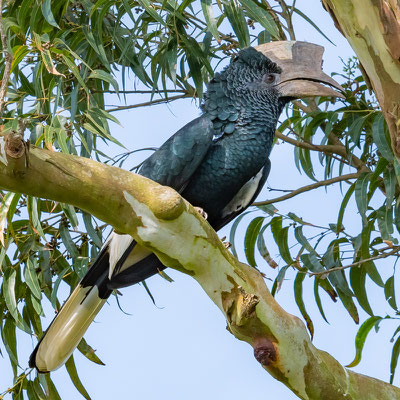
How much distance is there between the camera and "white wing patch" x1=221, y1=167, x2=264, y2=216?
261 centimetres

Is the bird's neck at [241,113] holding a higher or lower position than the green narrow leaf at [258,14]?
lower

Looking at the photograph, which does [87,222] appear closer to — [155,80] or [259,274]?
[155,80]

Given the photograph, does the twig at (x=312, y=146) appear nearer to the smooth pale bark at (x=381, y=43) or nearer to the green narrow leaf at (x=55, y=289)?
the green narrow leaf at (x=55, y=289)

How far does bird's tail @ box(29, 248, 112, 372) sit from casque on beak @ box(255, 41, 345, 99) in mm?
807

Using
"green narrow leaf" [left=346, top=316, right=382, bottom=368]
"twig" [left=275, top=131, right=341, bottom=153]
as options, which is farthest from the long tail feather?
"twig" [left=275, top=131, right=341, bottom=153]

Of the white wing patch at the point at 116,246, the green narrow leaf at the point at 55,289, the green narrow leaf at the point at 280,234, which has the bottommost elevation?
the white wing patch at the point at 116,246

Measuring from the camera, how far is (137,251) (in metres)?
2.50

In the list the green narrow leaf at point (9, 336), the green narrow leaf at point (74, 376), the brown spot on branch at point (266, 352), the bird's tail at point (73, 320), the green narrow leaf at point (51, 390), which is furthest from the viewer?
the green narrow leaf at point (9, 336)

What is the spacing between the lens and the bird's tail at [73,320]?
237cm

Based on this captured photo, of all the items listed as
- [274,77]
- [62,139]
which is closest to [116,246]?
[62,139]

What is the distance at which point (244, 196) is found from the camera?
8.65 ft

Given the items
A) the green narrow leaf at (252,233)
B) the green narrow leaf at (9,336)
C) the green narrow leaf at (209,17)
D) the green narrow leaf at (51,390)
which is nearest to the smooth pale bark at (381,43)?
the green narrow leaf at (209,17)

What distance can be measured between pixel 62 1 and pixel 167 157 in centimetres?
82

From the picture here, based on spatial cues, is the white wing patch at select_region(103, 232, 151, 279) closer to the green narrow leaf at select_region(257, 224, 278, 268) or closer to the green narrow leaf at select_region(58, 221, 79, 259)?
the green narrow leaf at select_region(58, 221, 79, 259)
